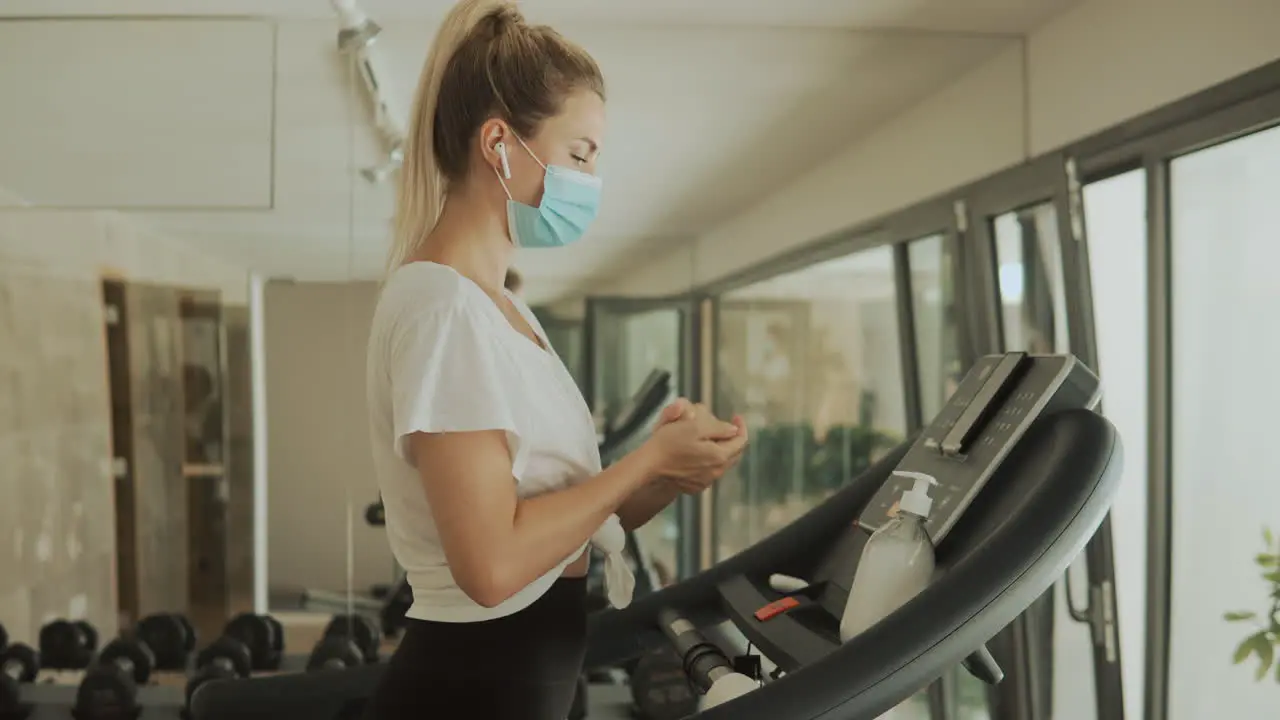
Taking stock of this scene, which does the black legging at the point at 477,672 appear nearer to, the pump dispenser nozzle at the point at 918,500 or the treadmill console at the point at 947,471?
the treadmill console at the point at 947,471

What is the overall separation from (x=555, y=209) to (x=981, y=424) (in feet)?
1.69

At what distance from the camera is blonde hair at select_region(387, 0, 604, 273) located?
3.65 ft

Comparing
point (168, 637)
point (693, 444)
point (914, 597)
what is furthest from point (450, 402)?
point (168, 637)

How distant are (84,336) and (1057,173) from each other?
103 inches

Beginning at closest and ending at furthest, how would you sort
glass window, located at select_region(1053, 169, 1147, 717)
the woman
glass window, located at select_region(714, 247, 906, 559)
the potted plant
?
1. the woman
2. the potted plant
3. glass window, located at select_region(1053, 169, 1147, 717)
4. glass window, located at select_region(714, 247, 906, 559)

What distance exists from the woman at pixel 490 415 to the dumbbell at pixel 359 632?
7.19 feet

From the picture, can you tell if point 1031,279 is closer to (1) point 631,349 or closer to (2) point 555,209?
(1) point 631,349

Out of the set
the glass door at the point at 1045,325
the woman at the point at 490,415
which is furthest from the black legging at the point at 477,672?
the glass door at the point at 1045,325

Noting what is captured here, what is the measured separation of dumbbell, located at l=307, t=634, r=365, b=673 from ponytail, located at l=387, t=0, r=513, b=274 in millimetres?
2219

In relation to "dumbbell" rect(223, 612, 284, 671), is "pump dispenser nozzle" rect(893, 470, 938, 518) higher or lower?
higher

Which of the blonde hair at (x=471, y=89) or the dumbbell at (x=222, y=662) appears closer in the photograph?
the blonde hair at (x=471, y=89)

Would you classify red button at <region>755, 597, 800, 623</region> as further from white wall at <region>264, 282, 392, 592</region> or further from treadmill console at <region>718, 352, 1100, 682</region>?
white wall at <region>264, 282, 392, 592</region>

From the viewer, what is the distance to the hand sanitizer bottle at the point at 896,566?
1.18 metres

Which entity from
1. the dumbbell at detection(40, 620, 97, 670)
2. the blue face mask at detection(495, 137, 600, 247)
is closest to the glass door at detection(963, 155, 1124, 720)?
the blue face mask at detection(495, 137, 600, 247)
